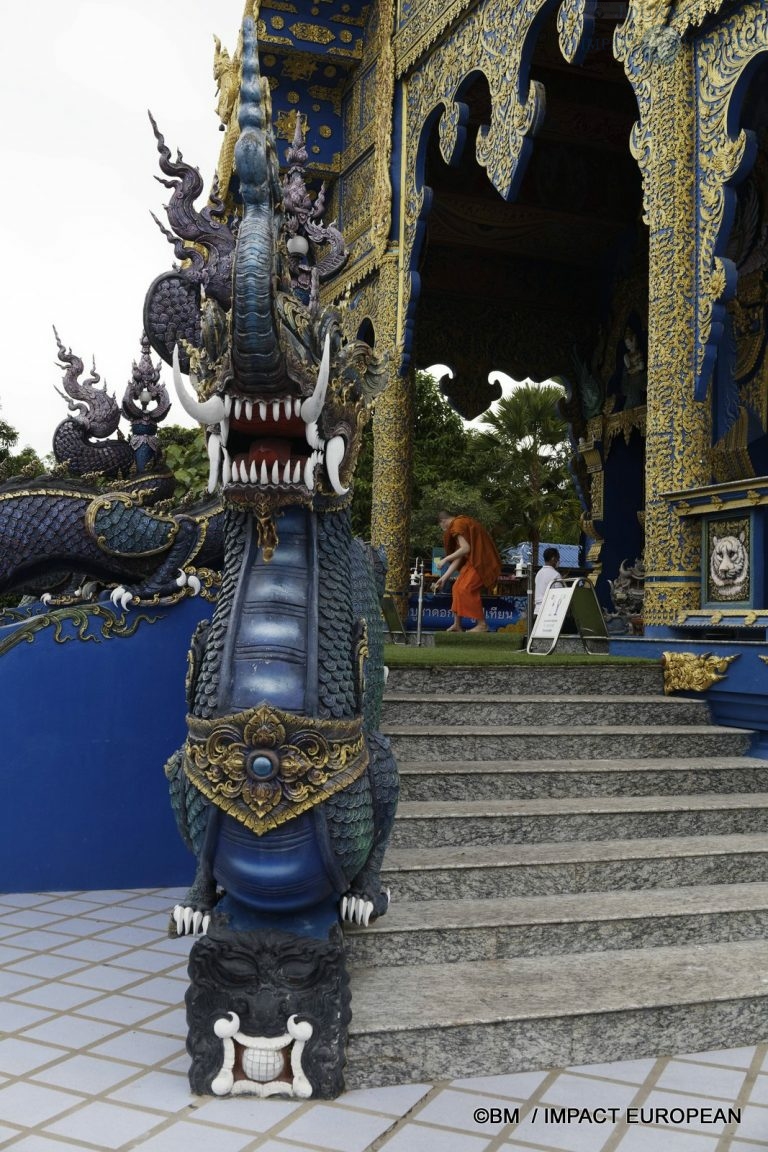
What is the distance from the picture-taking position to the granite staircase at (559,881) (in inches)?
113

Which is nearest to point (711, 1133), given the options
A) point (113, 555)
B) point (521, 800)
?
point (521, 800)

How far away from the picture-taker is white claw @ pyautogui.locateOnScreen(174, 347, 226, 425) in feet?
8.63

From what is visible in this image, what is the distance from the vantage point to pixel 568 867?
3695 mm

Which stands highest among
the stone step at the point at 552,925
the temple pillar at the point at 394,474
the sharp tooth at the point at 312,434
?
the temple pillar at the point at 394,474

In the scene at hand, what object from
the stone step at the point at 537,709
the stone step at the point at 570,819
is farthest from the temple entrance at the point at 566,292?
the stone step at the point at 570,819

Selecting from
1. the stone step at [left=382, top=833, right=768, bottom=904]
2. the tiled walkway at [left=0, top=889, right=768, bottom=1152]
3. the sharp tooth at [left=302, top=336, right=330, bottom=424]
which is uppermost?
the sharp tooth at [left=302, top=336, right=330, bottom=424]

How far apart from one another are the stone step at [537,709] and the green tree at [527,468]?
1800cm

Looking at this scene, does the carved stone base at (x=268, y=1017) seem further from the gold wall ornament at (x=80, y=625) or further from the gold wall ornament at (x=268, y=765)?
the gold wall ornament at (x=80, y=625)

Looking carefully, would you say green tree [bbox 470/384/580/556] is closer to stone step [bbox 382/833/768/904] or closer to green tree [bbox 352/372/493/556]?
green tree [bbox 352/372/493/556]

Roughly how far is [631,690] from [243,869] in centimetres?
315

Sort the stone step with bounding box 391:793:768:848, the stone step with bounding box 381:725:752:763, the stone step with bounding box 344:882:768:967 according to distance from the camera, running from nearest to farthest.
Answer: the stone step with bounding box 344:882:768:967
the stone step with bounding box 391:793:768:848
the stone step with bounding box 381:725:752:763

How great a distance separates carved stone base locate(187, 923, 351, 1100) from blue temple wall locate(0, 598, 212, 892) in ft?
7.39

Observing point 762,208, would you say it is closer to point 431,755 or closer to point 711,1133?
point 431,755

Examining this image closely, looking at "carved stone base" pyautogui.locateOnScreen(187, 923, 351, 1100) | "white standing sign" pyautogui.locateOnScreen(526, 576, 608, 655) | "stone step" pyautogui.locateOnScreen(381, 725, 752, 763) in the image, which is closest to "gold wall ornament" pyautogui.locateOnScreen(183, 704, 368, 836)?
"carved stone base" pyautogui.locateOnScreen(187, 923, 351, 1100)
